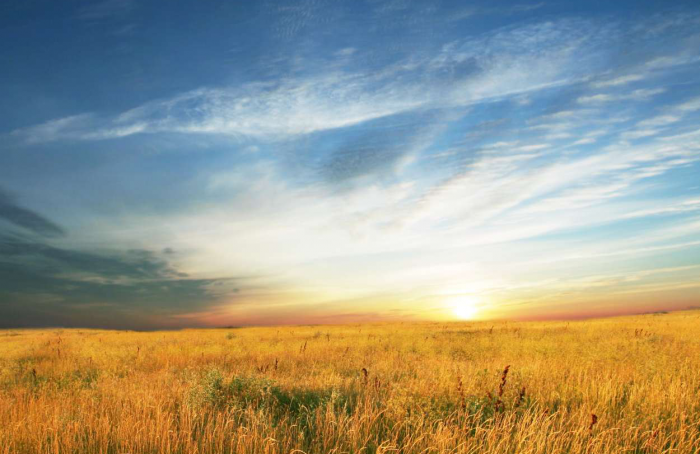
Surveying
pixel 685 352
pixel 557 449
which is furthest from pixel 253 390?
pixel 685 352

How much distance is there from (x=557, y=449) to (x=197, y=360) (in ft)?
44.8

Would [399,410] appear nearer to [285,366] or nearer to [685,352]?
[285,366]

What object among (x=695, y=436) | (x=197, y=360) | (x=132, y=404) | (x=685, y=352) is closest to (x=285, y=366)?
(x=197, y=360)

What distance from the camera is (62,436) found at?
5391 millimetres

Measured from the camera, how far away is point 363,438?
5.59 meters

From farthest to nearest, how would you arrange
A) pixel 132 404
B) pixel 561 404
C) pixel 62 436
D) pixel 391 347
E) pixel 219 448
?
1. pixel 391 347
2. pixel 561 404
3. pixel 132 404
4. pixel 62 436
5. pixel 219 448

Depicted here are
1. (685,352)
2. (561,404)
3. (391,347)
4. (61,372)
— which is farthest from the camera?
(391,347)

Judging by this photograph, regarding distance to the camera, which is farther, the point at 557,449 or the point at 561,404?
the point at 561,404

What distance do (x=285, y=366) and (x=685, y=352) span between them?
48.7ft

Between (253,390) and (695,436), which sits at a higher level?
(253,390)

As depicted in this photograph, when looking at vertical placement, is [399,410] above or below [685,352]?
above

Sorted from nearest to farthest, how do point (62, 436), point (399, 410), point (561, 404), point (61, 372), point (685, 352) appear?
point (62, 436) → point (399, 410) → point (561, 404) → point (61, 372) → point (685, 352)

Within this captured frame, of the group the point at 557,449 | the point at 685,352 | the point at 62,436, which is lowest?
the point at 685,352

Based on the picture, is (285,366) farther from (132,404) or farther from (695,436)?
(695,436)
